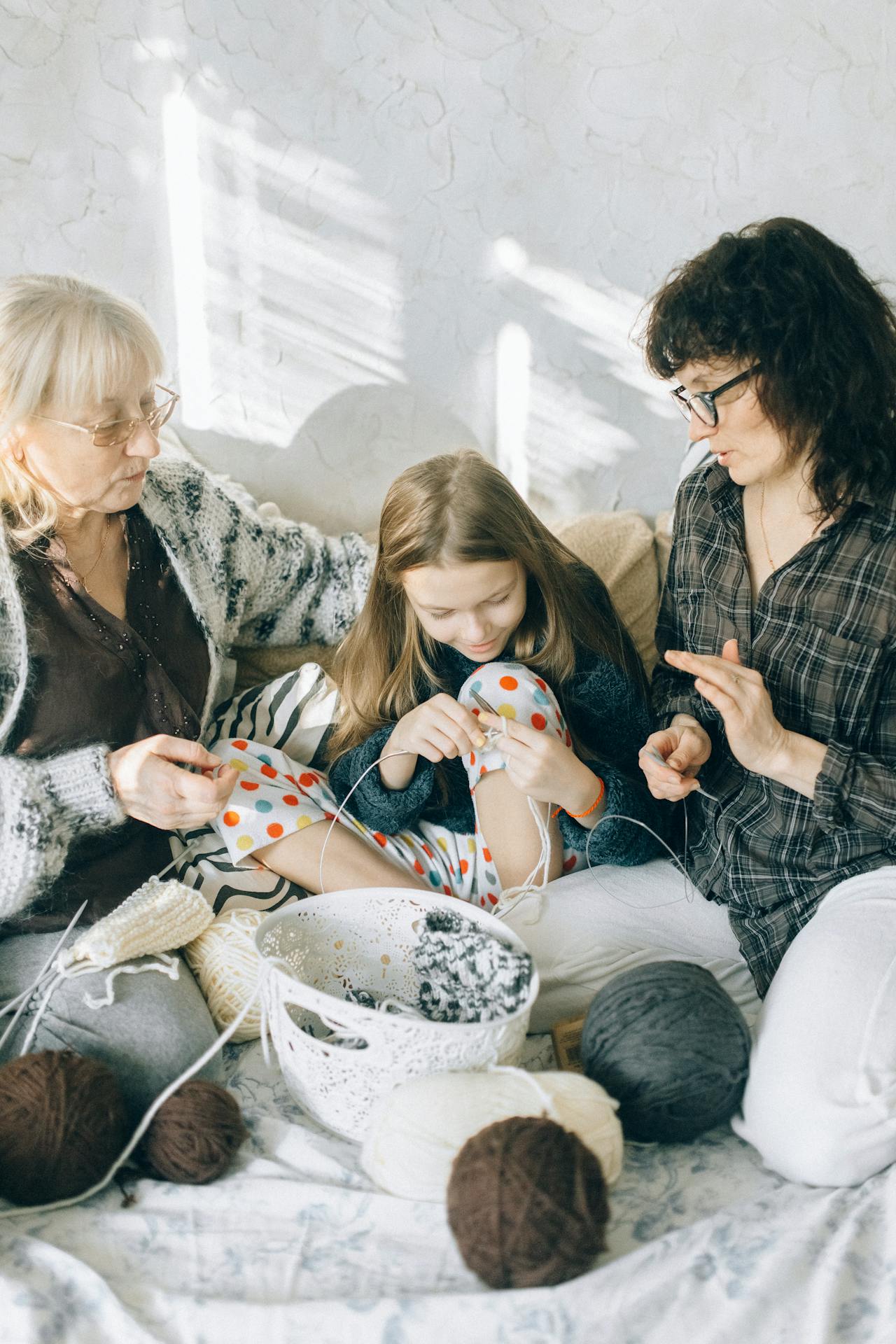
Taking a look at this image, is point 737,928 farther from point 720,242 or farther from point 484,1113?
point 720,242

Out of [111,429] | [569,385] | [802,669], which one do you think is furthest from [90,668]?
[569,385]

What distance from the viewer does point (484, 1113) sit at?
1.04 metres

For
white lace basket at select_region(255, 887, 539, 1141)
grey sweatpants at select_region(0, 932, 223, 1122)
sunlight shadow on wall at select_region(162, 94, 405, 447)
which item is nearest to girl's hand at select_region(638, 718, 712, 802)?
white lace basket at select_region(255, 887, 539, 1141)

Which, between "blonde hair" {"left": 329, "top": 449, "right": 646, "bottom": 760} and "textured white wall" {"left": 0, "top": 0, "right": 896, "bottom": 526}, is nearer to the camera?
"blonde hair" {"left": 329, "top": 449, "right": 646, "bottom": 760}

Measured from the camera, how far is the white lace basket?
3.55 ft

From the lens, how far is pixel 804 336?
3.90 feet

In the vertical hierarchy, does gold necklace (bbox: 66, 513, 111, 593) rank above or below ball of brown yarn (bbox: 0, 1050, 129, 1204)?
above

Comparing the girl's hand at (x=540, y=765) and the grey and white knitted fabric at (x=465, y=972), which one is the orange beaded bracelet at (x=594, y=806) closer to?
the girl's hand at (x=540, y=765)

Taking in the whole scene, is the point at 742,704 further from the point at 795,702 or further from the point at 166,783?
the point at 166,783

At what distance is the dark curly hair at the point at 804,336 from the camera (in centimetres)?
118

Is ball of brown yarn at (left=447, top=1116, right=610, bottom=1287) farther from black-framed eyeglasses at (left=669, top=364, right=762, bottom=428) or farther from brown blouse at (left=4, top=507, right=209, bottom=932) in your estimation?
black-framed eyeglasses at (left=669, top=364, right=762, bottom=428)

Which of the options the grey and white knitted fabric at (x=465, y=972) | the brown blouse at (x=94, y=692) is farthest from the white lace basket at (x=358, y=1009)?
the brown blouse at (x=94, y=692)

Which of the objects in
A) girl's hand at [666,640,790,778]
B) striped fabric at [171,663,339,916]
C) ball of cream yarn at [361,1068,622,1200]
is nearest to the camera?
ball of cream yarn at [361,1068,622,1200]

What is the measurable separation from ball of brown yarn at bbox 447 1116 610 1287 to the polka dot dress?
514 millimetres
